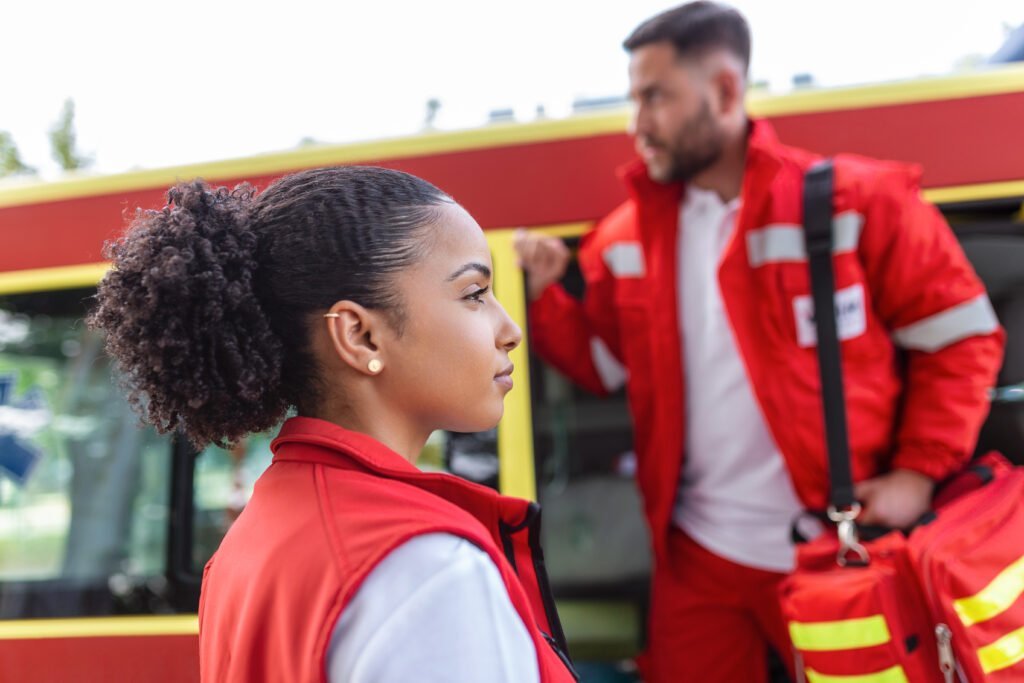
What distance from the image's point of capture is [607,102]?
242 centimetres

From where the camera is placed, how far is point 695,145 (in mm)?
2156

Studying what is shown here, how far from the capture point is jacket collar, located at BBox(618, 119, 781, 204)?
1.97m

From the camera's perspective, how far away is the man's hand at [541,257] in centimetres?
221

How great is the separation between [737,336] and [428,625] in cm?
139

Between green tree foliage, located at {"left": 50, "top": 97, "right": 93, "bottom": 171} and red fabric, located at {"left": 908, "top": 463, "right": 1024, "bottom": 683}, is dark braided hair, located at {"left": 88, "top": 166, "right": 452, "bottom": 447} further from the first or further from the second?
green tree foliage, located at {"left": 50, "top": 97, "right": 93, "bottom": 171}

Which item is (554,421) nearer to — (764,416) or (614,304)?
(614,304)

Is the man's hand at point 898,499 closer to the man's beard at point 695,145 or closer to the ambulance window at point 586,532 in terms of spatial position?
the man's beard at point 695,145

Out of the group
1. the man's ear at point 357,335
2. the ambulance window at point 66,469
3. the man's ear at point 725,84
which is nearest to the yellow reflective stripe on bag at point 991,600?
the man's ear at point 357,335

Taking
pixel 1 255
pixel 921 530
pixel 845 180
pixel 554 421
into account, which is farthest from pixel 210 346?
pixel 554 421

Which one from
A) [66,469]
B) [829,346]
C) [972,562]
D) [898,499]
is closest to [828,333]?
[829,346]

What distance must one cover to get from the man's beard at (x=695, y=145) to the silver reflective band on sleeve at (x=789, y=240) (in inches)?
11.1

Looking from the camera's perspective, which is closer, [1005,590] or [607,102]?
[1005,590]

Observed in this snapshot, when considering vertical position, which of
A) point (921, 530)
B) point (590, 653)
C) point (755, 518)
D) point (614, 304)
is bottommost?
point (590, 653)

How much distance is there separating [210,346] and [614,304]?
1.52 metres
